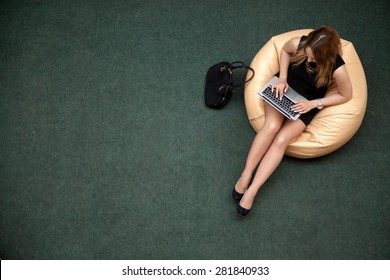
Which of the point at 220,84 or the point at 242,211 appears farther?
the point at 220,84

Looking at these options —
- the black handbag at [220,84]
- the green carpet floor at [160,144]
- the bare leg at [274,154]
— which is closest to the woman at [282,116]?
the bare leg at [274,154]

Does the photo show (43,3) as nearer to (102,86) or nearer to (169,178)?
(102,86)

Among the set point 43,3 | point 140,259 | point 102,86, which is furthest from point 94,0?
point 140,259

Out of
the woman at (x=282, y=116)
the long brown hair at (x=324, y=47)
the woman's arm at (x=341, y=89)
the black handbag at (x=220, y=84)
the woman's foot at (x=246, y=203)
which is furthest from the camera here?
the black handbag at (x=220, y=84)

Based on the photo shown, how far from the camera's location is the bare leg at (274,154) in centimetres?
253

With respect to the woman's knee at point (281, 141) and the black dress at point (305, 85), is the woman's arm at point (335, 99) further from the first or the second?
the woman's knee at point (281, 141)

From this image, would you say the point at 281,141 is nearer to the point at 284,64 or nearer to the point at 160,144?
the point at 284,64

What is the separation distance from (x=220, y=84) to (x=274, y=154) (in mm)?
742

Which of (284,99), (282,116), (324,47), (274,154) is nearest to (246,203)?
(274,154)

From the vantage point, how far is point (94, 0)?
346cm

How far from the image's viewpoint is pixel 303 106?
2.51 metres

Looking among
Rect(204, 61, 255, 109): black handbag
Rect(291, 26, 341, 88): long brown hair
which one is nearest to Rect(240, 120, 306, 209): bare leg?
Rect(291, 26, 341, 88): long brown hair

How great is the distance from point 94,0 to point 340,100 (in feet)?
7.77

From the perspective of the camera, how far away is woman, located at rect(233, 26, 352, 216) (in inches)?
97.3
